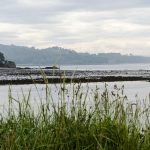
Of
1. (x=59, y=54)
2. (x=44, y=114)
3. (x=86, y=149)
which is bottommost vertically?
(x=86, y=149)

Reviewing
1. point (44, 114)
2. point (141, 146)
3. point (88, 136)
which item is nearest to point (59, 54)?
point (44, 114)

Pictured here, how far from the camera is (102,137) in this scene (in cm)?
767

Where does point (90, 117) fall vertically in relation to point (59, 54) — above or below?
below

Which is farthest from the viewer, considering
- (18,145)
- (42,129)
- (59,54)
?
(59,54)

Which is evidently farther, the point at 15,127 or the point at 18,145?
the point at 15,127

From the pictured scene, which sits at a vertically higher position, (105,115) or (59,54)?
(59,54)

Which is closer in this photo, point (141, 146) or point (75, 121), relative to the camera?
point (141, 146)

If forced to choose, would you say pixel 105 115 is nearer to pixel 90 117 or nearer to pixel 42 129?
pixel 90 117

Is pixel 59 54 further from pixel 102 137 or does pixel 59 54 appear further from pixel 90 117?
pixel 102 137

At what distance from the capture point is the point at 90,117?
823 centimetres

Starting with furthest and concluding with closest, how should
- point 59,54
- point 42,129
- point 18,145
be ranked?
point 59,54
point 42,129
point 18,145

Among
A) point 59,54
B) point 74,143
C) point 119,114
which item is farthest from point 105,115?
point 59,54

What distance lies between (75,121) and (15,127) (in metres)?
1.09

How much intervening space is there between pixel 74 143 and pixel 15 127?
45.2 inches
